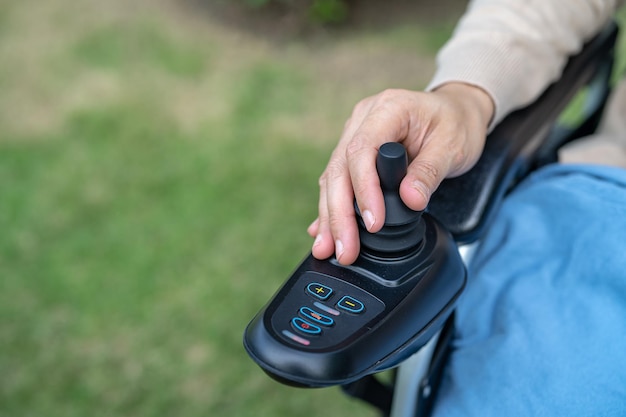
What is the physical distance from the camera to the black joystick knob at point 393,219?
2.20ft

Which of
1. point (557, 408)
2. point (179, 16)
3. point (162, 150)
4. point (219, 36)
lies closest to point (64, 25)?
point (179, 16)

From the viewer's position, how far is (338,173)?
0.76 m

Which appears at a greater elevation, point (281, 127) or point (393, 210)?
point (393, 210)

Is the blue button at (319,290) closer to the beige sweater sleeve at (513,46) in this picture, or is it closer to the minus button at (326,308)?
the minus button at (326,308)

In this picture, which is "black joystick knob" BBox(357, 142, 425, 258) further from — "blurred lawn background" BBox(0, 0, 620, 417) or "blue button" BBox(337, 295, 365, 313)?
"blurred lawn background" BBox(0, 0, 620, 417)

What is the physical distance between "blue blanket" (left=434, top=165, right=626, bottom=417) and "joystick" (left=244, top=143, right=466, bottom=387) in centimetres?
11

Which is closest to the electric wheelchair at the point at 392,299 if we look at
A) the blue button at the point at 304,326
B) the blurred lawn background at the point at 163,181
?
the blue button at the point at 304,326

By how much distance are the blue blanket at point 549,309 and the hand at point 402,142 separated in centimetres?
12

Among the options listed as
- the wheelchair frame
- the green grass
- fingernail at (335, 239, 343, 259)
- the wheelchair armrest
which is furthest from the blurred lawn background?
fingernail at (335, 239, 343, 259)

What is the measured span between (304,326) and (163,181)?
1.60m

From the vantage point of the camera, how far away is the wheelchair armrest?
31.8 inches

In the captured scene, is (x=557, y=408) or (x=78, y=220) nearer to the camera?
(x=557, y=408)

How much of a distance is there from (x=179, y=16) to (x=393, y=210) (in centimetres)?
249

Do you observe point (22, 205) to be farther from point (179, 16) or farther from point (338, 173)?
point (338, 173)
